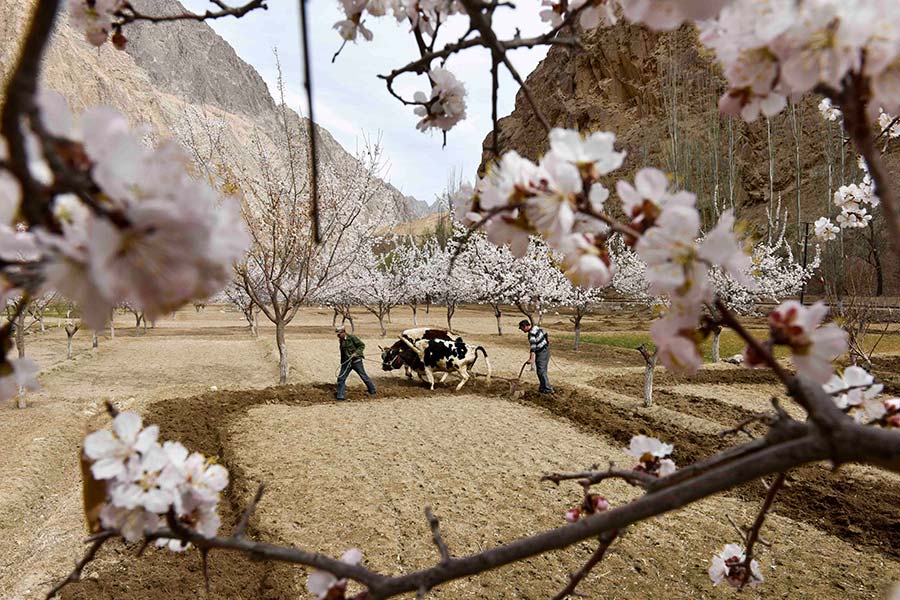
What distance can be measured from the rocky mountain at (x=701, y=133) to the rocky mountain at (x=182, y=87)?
18.8 metres

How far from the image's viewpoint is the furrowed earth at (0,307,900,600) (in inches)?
137

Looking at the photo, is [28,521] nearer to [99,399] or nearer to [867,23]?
[99,399]

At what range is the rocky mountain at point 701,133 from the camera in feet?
98.4

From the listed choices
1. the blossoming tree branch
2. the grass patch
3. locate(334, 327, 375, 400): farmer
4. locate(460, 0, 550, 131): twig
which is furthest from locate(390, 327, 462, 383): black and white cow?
locate(460, 0, 550, 131): twig

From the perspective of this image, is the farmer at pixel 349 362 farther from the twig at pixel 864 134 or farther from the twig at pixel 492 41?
the twig at pixel 864 134

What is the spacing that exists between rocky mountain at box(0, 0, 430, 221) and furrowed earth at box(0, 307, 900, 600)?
4.74 m

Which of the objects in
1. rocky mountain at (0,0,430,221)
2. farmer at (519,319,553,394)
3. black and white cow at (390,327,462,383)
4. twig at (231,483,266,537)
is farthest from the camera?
rocky mountain at (0,0,430,221)

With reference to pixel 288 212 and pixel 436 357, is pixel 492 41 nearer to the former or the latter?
pixel 436 357

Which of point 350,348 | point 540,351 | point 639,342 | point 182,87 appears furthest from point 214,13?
point 182,87

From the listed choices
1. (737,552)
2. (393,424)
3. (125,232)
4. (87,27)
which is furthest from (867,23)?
(393,424)

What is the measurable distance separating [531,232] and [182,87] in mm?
120305

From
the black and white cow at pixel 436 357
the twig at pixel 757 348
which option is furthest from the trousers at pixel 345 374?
the twig at pixel 757 348

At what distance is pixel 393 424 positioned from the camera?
721 centimetres

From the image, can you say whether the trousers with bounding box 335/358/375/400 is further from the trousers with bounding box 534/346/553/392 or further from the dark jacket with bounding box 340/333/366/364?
the trousers with bounding box 534/346/553/392
